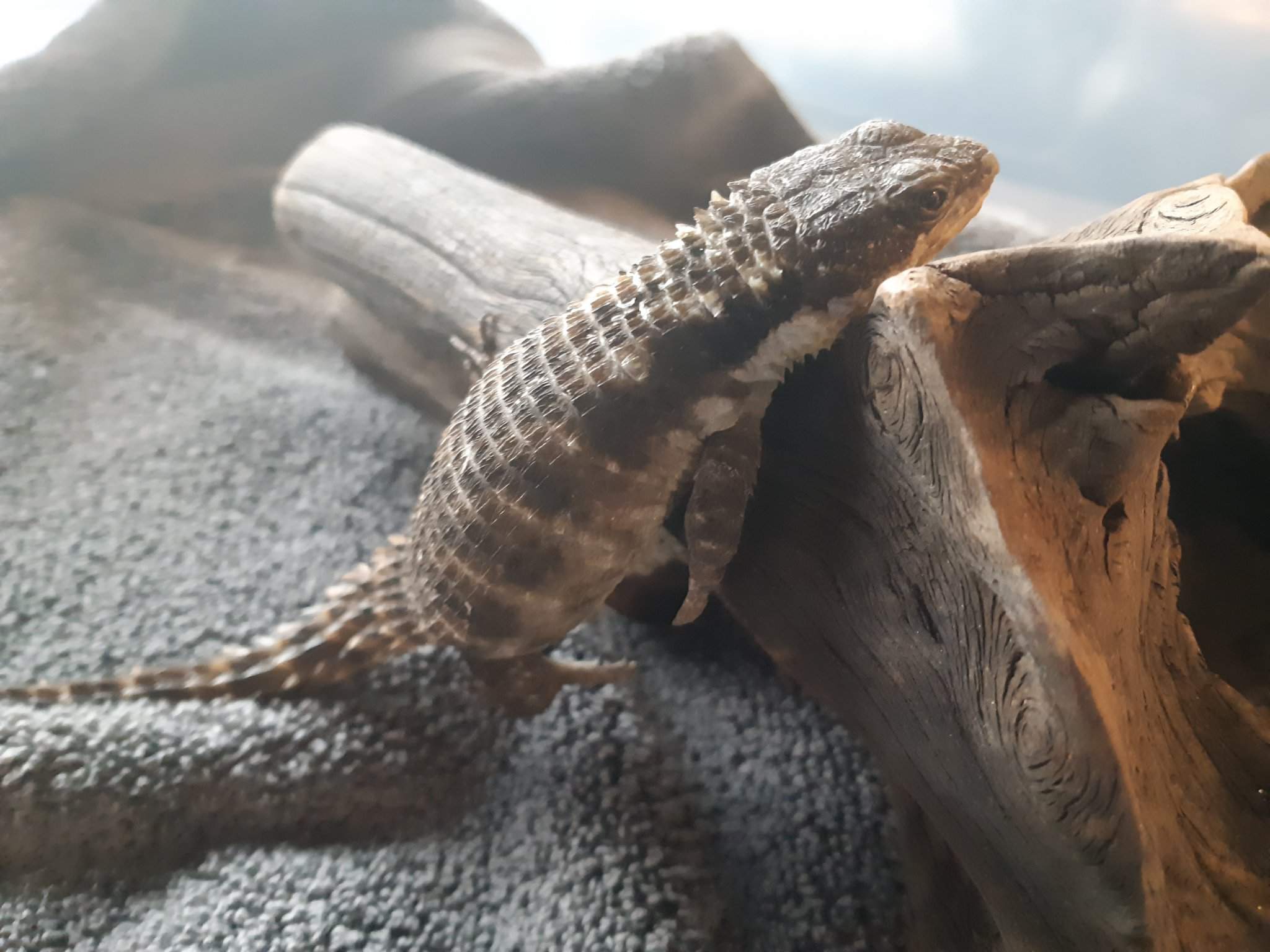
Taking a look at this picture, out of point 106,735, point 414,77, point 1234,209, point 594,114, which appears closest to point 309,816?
point 106,735

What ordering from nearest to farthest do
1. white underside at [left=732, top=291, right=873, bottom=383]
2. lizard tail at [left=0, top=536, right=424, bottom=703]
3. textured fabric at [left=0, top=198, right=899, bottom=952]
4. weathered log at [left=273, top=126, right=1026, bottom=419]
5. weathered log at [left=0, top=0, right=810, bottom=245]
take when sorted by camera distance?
white underside at [left=732, top=291, right=873, bottom=383]
textured fabric at [left=0, top=198, right=899, bottom=952]
lizard tail at [left=0, top=536, right=424, bottom=703]
weathered log at [left=273, top=126, right=1026, bottom=419]
weathered log at [left=0, top=0, right=810, bottom=245]

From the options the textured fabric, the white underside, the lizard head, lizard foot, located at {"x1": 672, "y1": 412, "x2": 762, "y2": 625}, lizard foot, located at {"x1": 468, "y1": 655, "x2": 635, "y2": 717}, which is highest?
the lizard head

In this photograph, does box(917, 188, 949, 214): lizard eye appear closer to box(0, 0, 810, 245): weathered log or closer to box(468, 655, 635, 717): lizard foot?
box(468, 655, 635, 717): lizard foot

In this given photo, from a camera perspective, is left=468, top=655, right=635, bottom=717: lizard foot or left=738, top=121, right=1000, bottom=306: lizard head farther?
left=468, top=655, right=635, bottom=717: lizard foot

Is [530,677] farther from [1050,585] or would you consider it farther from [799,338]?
[1050,585]

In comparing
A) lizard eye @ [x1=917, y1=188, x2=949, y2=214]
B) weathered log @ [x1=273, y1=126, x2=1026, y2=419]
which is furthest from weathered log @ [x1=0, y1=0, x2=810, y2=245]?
lizard eye @ [x1=917, y1=188, x2=949, y2=214]

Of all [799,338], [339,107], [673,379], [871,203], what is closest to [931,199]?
[871,203]

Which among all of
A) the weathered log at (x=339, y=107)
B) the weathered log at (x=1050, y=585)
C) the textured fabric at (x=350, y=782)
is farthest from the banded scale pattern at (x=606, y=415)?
the weathered log at (x=339, y=107)

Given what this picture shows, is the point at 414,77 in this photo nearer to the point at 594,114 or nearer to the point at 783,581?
the point at 594,114
